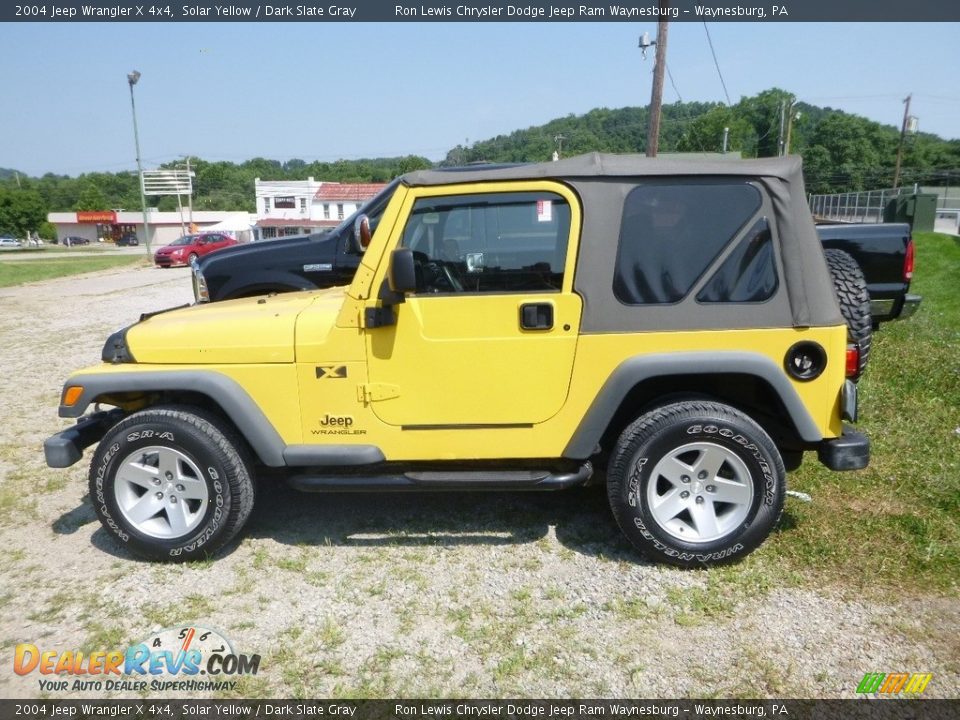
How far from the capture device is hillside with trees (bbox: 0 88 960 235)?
52312 millimetres

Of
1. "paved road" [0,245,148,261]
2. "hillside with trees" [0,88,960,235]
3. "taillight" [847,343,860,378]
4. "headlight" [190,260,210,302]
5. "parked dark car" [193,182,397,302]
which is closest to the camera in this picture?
"taillight" [847,343,860,378]

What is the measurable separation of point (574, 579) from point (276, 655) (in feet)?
4.79

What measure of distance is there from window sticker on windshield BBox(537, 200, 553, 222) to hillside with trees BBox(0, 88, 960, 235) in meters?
43.9

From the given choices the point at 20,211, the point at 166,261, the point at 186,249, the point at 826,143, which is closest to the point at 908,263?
the point at 166,261

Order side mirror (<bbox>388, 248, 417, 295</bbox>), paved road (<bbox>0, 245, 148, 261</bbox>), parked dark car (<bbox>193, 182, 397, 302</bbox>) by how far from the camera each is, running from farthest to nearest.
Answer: paved road (<bbox>0, 245, 148, 261</bbox>) → parked dark car (<bbox>193, 182, 397, 302</bbox>) → side mirror (<bbox>388, 248, 417, 295</bbox>)

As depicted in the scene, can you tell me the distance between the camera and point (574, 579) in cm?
342

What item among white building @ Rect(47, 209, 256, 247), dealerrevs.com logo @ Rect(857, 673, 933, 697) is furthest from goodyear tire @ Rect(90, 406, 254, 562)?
white building @ Rect(47, 209, 256, 247)

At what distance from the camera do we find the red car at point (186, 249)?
28188 millimetres

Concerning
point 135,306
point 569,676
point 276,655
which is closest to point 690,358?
point 569,676

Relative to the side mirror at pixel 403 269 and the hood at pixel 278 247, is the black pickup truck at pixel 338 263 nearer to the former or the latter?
the hood at pixel 278 247

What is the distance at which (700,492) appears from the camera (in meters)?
3.46

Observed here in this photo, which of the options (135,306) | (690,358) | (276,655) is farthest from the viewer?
(135,306)

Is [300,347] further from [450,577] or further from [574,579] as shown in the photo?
[574,579]

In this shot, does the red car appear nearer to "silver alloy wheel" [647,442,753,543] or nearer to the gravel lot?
the gravel lot
